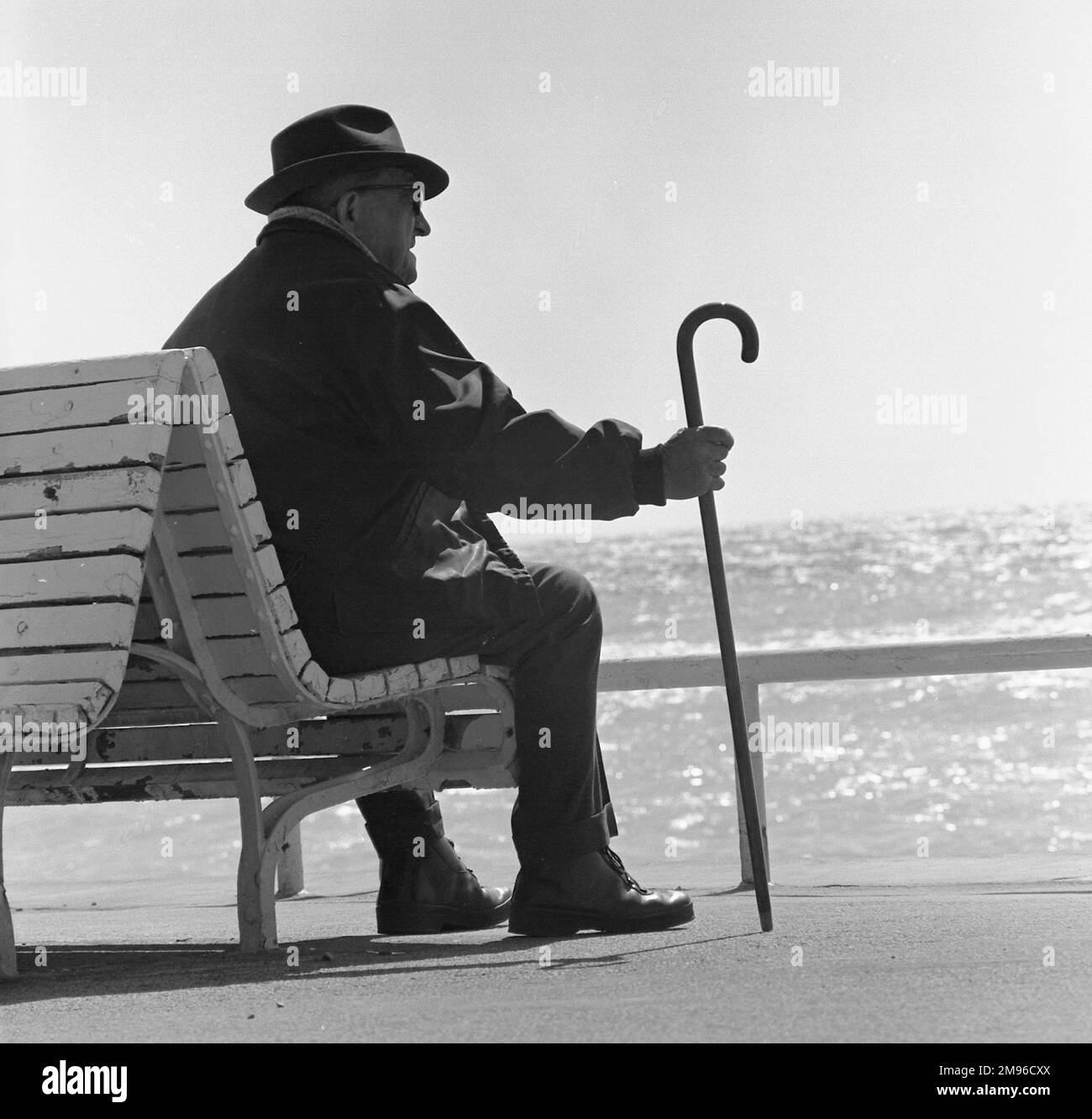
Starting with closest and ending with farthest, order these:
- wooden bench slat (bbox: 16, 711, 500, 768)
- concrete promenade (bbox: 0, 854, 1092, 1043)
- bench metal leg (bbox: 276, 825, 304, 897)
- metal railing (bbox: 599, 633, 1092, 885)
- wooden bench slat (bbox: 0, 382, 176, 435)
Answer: concrete promenade (bbox: 0, 854, 1092, 1043)
wooden bench slat (bbox: 0, 382, 176, 435)
wooden bench slat (bbox: 16, 711, 500, 768)
metal railing (bbox: 599, 633, 1092, 885)
bench metal leg (bbox: 276, 825, 304, 897)

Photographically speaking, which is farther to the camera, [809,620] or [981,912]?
[809,620]

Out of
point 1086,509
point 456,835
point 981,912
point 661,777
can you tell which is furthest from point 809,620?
point 1086,509

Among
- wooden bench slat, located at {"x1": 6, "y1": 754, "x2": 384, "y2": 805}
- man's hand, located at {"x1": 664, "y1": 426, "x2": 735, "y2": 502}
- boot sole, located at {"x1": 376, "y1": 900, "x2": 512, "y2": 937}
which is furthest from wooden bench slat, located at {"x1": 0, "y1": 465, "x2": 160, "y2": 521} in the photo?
boot sole, located at {"x1": 376, "y1": 900, "x2": 512, "y2": 937}

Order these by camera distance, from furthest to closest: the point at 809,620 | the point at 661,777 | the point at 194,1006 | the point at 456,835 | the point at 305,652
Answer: the point at 809,620
the point at 661,777
the point at 456,835
the point at 305,652
the point at 194,1006

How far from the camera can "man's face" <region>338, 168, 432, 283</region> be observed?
3359mm

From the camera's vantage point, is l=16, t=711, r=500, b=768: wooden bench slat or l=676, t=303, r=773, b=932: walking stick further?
l=16, t=711, r=500, b=768: wooden bench slat

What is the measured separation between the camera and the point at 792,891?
13.9ft

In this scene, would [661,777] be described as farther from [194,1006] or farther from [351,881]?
[194,1006]

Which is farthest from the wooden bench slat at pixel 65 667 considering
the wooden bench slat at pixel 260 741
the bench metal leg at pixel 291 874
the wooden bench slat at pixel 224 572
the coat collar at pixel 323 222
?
the bench metal leg at pixel 291 874

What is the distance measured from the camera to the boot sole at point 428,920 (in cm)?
352

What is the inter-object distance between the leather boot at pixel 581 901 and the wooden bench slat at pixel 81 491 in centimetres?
101

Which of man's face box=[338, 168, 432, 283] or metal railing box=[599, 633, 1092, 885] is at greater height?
man's face box=[338, 168, 432, 283]

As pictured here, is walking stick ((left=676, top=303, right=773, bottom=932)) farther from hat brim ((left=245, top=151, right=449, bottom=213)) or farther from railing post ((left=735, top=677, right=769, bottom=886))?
railing post ((left=735, top=677, right=769, bottom=886))

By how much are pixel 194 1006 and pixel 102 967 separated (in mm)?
698
